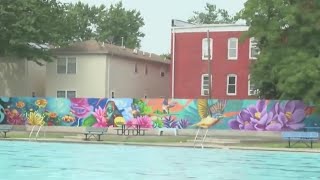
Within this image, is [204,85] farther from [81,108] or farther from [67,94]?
[81,108]

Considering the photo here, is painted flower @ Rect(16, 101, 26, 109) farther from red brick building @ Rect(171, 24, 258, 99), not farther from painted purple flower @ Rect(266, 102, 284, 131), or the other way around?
painted purple flower @ Rect(266, 102, 284, 131)

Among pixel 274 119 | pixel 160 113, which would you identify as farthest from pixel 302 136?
pixel 160 113

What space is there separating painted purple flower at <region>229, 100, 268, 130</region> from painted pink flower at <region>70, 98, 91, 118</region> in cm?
1130

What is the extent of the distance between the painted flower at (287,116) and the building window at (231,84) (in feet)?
41.9

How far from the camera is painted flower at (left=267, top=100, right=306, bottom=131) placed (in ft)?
140

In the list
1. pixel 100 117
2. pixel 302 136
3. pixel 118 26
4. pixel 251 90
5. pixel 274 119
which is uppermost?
pixel 118 26

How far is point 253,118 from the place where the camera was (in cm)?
4350

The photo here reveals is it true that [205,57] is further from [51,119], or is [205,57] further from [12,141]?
[12,141]

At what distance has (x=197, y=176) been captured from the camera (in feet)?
61.8

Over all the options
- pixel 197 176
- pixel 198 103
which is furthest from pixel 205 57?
pixel 197 176

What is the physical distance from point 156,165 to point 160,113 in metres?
23.1

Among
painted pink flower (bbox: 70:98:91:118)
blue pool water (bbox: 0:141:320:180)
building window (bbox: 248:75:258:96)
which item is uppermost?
building window (bbox: 248:75:258:96)

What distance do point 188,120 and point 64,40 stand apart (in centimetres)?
1806

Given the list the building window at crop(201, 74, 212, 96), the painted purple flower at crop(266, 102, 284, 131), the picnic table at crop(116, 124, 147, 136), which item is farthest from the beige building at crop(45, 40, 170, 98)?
the painted purple flower at crop(266, 102, 284, 131)
